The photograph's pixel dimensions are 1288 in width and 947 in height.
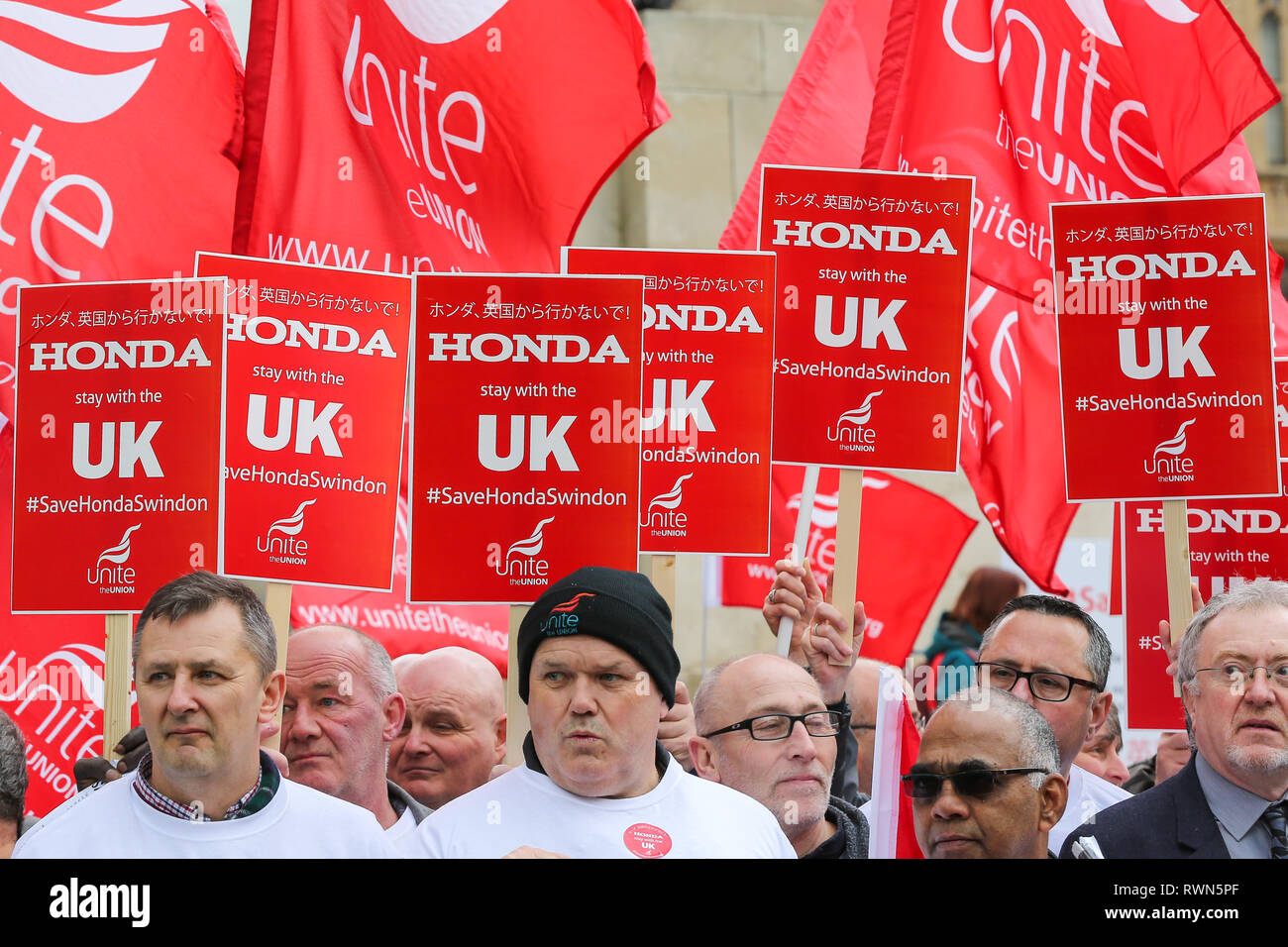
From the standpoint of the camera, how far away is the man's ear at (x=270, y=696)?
3863mm

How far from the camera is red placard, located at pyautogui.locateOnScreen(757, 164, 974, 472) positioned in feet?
17.4

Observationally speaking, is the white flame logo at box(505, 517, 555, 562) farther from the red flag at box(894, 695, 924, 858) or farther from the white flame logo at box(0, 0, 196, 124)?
the white flame logo at box(0, 0, 196, 124)

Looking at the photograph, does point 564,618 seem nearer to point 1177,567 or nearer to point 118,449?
point 118,449

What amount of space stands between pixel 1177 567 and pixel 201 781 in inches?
108

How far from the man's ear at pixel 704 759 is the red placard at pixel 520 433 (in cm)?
53

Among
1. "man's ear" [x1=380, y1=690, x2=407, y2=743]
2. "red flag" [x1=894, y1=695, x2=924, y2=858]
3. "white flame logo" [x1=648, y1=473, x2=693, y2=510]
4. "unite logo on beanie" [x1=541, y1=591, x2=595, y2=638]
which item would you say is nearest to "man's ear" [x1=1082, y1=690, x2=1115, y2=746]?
"red flag" [x1=894, y1=695, x2=924, y2=858]

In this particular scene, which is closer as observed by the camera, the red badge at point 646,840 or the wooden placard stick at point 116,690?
the red badge at point 646,840

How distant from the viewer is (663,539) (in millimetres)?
5090

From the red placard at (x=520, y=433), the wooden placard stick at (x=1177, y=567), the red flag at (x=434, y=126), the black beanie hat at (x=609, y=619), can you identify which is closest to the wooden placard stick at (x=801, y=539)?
the red placard at (x=520, y=433)

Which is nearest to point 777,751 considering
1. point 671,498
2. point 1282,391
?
point 671,498

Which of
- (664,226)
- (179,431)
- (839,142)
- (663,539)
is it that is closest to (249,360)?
(179,431)

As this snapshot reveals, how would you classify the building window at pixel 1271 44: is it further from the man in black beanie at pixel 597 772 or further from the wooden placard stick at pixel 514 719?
the man in black beanie at pixel 597 772

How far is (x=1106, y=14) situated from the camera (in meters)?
6.73
